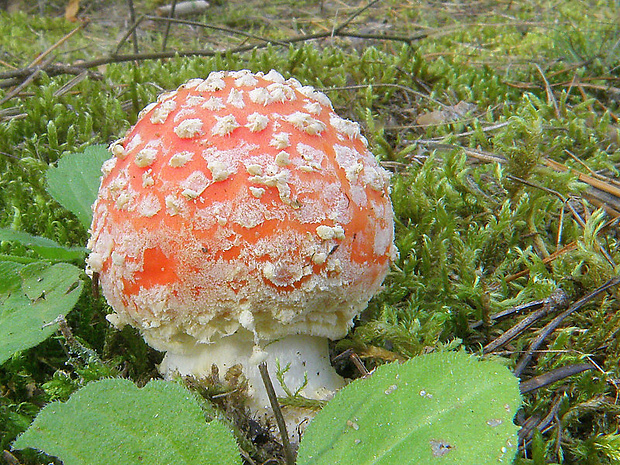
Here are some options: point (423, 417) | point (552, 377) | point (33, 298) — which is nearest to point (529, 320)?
point (552, 377)

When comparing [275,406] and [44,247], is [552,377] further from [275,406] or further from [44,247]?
[44,247]

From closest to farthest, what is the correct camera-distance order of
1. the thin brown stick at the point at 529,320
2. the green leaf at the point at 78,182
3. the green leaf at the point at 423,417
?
the green leaf at the point at 423,417 → the thin brown stick at the point at 529,320 → the green leaf at the point at 78,182

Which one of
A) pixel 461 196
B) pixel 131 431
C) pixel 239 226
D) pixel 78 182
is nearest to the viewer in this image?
pixel 131 431

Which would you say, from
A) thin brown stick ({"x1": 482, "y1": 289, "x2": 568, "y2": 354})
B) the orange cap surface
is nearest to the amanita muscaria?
the orange cap surface

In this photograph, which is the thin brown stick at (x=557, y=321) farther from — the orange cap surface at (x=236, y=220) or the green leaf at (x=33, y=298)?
the green leaf at (x=33, y=298)

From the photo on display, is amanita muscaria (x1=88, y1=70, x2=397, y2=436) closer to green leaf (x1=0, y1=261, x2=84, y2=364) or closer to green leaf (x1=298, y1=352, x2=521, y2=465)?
green leaf (x1=0, y1=261, x2=84, y2=364)

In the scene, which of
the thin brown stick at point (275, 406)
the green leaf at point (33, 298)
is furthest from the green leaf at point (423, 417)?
the green leaf at point (33, 298)

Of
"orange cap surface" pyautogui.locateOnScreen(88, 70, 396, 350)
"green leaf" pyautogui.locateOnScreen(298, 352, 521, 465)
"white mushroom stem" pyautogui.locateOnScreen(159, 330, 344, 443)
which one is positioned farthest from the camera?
"white mushroom stem" pyautogui.locateOnScreen(159, 330, 344, 443)
